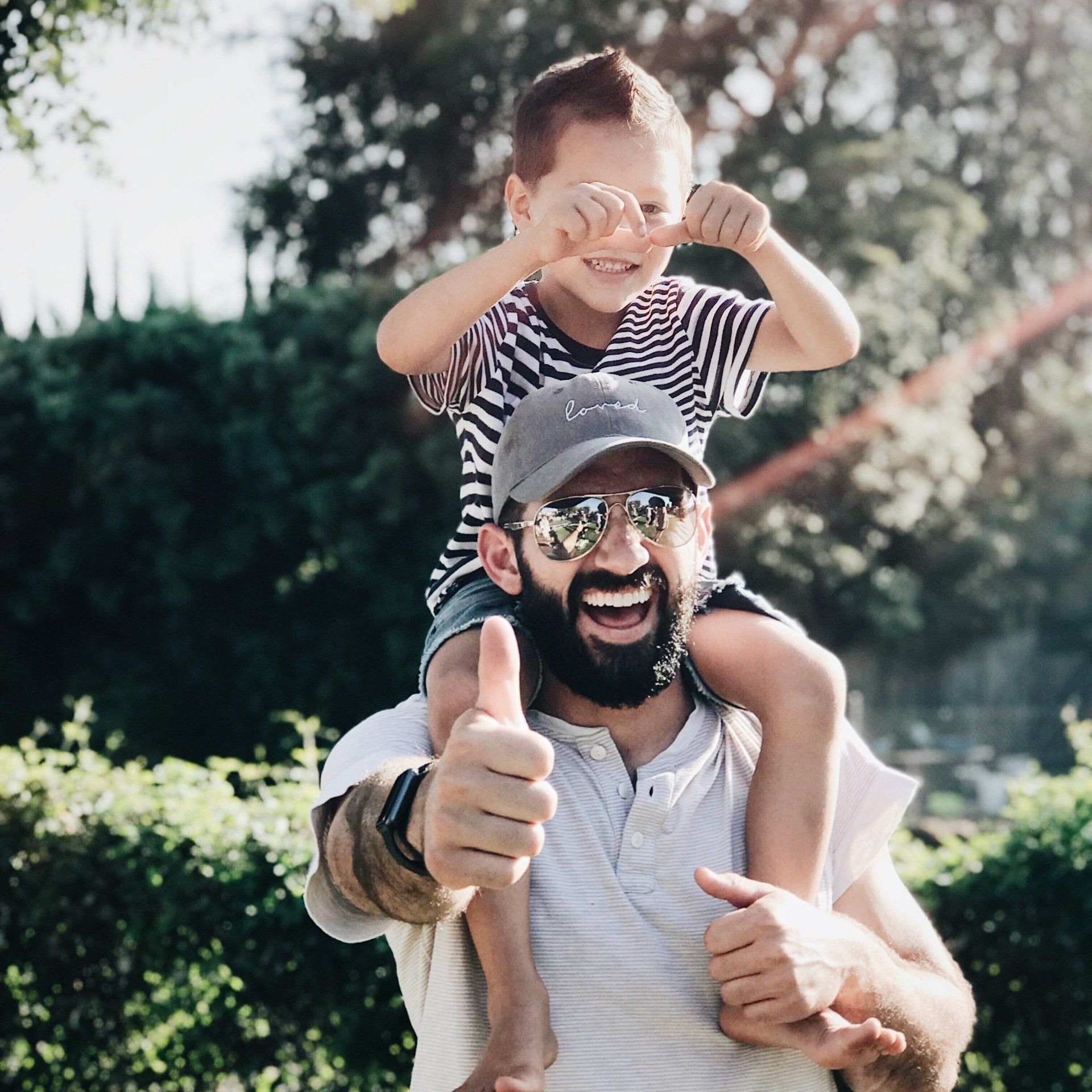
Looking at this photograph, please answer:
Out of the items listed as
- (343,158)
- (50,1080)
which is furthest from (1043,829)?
(343,158)

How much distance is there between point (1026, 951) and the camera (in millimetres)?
4109

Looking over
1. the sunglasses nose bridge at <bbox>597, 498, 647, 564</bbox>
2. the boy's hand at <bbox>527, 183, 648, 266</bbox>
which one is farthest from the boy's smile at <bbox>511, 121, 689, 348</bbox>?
the sunglasses nose bridge at <bbox>597, 498, 647, 564</bbox>

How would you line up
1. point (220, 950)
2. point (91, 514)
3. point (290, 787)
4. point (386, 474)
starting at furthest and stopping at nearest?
point (91, 514) → point (386, 474) → point (290, 787) → point (220, 950)

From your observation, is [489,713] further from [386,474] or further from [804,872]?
[386,474]

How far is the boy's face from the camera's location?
2436mm

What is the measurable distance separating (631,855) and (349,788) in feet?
1.68

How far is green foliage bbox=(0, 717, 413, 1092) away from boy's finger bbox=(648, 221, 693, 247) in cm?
263

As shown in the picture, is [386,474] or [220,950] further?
[386,474]

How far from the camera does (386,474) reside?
43.8 ft

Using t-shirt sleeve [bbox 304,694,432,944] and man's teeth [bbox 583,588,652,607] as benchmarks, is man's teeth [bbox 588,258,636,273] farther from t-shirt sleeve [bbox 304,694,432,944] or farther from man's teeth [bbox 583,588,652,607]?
t-shirt sleeve [bbox 304,694,432,944]

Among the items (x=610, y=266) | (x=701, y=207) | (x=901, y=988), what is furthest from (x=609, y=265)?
(x=901, y=988)

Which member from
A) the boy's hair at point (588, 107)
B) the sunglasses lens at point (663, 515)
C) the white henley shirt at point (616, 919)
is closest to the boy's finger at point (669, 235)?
the boy's hair at point (588, 107)

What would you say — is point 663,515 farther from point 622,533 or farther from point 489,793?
point 489,793

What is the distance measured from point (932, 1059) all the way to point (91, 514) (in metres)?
13.6
